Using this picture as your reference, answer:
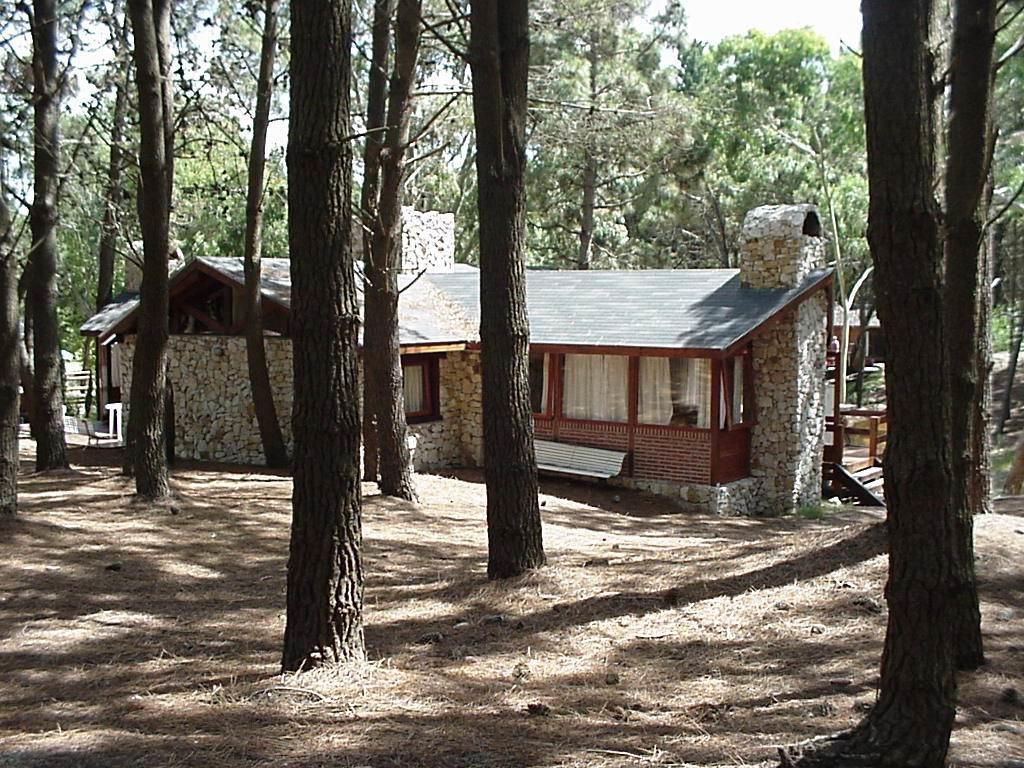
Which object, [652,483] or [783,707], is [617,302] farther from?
[783,707]

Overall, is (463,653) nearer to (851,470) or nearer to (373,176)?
(373,176)

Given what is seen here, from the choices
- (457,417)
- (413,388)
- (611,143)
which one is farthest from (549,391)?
(611,143)

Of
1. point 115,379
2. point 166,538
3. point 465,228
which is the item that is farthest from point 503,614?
point 465,228

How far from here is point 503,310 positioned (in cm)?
745

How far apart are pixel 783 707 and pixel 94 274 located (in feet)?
106

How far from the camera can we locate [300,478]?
5.03 m

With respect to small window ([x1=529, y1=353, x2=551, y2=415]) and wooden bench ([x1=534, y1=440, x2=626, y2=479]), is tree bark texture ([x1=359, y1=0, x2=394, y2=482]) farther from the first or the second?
small window ([x1=529, y1=353, x2=551, y2=415])

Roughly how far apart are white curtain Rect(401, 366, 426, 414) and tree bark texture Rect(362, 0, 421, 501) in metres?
4.56

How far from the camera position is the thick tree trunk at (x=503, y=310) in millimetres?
7328

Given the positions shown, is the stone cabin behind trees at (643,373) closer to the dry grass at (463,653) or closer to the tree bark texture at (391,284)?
the tree bark texture at (391,284)

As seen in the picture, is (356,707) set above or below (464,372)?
below

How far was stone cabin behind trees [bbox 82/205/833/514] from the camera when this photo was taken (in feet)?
52.9

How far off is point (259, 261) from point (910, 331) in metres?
12.2

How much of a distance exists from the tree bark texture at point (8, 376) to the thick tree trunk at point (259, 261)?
181 inches
